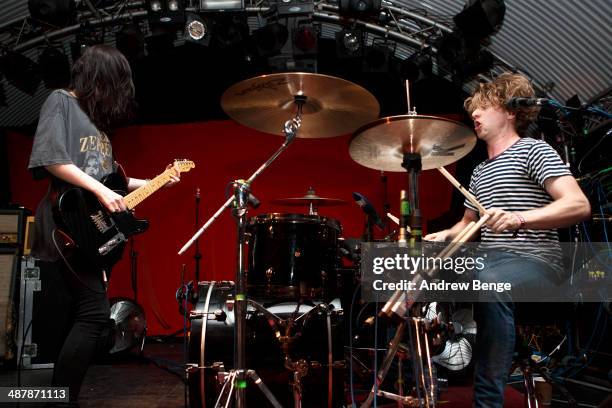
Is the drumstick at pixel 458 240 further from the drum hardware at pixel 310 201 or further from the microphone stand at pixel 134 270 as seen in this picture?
the microphone stand at pixel 134 270

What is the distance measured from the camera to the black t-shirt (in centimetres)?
210

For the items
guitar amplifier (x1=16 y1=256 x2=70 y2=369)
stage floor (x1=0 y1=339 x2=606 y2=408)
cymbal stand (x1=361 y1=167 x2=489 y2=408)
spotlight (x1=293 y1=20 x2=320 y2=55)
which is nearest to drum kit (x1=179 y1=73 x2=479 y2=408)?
cymbal stand (x1=361 y1=167 x2=489 y2=408)

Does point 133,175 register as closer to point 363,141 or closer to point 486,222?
point 363,141

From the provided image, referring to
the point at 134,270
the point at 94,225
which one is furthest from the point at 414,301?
the point at 134,270

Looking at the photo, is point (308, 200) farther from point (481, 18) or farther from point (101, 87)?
point (101, 87)

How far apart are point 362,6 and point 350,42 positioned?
494 mm

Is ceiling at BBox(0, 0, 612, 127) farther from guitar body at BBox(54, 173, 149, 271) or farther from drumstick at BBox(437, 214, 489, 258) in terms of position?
guitar body at BBox(54, 173, 149, 271)

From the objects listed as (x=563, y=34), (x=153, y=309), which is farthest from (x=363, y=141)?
(x=153, y=309)

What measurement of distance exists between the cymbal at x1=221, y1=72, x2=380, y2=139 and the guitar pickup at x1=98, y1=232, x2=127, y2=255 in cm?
93

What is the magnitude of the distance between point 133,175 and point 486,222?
6540 mm

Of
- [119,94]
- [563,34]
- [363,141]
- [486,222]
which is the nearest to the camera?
[486,222]

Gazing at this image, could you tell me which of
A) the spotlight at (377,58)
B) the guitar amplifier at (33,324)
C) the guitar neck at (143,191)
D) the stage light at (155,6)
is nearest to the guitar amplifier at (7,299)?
the guitar amplifier at (33,324)

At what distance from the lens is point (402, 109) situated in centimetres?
730

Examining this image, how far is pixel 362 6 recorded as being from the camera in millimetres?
5168
